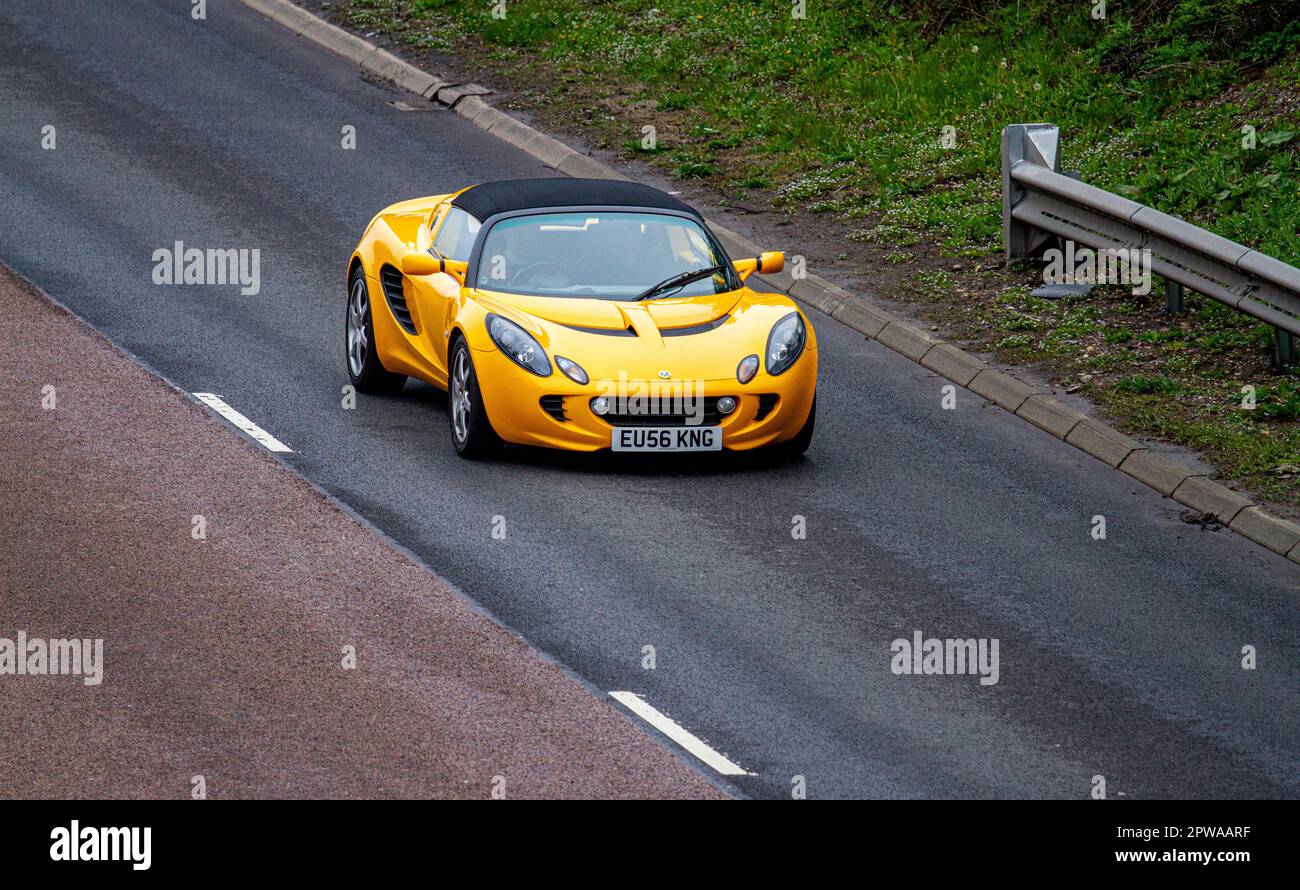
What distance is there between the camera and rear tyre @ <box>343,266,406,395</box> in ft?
43.8

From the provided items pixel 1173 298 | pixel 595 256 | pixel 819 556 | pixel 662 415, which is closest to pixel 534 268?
pixel 595 256

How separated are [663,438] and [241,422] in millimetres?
2893

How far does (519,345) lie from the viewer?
38.2 feet

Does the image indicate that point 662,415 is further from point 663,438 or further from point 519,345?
point 519,345

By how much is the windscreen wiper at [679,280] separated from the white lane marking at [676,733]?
433 centimetres

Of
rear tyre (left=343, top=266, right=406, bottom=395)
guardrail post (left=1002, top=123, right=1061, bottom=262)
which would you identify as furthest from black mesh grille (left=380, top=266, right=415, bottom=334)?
guardrail post (left=1002, top=123, right=1061, bottom=262)

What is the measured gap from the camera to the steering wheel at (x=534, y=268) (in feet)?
40.7

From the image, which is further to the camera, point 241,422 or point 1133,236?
point 1133,236

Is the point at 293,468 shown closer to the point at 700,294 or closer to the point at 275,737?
the point at 700,294

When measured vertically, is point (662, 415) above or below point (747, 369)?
below

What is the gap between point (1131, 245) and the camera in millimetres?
14836

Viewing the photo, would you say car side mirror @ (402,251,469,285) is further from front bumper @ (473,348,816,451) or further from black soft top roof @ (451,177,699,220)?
front bumper @ (473,348,816,451)
